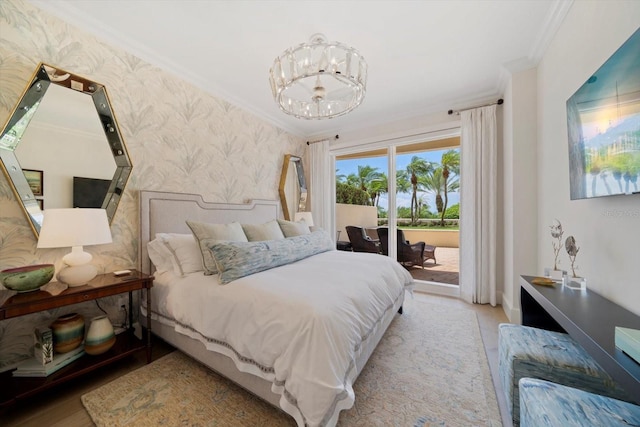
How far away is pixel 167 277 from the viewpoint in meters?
2.03

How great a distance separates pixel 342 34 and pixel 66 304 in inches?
115

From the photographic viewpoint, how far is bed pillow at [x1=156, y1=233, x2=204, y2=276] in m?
2.04

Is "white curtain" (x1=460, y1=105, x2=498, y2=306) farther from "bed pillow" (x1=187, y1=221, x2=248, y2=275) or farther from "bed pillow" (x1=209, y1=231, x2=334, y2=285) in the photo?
"bed pillow" (x1=187, y1=221, x2=248, y2=275)

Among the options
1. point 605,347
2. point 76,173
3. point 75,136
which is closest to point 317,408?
point 605,347

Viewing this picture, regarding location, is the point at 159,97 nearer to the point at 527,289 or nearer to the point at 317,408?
the point at 317,408

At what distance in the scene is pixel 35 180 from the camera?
1.74m

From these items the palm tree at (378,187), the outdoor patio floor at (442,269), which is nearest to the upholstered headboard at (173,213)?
the palm tree at (378,187)

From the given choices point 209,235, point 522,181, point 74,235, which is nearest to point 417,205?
point 522,181

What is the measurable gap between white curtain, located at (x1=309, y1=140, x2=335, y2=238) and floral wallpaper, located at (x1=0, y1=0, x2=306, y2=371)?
116cm

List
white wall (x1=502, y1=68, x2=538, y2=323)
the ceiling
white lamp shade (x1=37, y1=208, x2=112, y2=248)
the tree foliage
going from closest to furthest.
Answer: white lamp shade (x1=37, y1=208, x2=112, y2=248) < the ceiling < white wall (x1=502, y1=68, x2=538, y2=323) < the tree foliage

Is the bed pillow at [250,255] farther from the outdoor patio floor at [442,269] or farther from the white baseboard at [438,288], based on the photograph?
the outdoor patio floor at [442,269]

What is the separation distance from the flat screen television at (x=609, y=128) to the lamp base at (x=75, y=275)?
3145 mm

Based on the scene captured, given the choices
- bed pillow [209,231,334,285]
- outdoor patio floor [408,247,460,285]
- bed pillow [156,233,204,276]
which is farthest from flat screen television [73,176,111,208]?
outdoor patio floor [408,247,460,285]

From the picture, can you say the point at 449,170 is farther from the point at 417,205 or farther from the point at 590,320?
the point at 590,320
